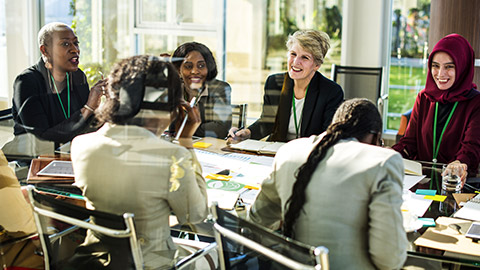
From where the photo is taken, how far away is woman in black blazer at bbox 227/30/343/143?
230cm

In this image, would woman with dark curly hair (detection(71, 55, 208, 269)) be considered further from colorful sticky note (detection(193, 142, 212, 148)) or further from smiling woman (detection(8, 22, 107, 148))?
smiling woman (detection(8, 22, 107, 148))

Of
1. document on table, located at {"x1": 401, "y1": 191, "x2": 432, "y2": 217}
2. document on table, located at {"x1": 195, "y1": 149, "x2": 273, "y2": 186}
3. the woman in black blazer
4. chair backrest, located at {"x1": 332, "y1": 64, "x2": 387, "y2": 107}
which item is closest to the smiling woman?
document on table, located at {"x1": 195, "y1": 149, "x2": 273, "y2": 186}

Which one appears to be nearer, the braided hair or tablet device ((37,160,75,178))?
the braided hair

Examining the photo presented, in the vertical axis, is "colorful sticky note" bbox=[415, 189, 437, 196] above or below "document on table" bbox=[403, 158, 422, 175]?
below

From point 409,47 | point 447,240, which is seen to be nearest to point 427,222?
point 447,240

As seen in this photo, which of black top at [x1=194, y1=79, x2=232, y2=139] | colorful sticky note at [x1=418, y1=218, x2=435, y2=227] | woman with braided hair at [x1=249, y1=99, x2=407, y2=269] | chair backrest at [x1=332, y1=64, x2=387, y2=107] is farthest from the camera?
chair backrest at [x1=332, y1=64, x2=387, y2=107]

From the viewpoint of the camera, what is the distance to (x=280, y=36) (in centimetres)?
295

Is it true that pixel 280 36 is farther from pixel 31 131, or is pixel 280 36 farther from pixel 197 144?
pixel 31 131

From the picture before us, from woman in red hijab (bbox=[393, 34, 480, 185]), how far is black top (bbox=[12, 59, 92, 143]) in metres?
1.53

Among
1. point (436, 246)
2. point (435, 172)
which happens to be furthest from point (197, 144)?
point (435, 172)

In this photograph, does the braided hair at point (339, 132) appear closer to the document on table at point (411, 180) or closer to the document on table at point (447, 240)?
the document on table at point (447, 240)

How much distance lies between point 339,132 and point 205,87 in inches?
25.7

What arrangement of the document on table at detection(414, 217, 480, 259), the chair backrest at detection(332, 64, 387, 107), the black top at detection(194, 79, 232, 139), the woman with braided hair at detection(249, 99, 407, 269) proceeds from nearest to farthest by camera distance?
the woman with braided hair at detection(249, 99, 407, 269)
the document on table at detection(414, 217, 480, 259)
the black top at detection(194, 79, 232, 139)
the chair backrest at detection(332, 64, 387, 107)

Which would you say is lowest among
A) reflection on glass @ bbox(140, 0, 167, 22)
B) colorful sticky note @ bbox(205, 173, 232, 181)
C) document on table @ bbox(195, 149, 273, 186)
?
colorful sticky note @ bbox(205, 173, 232, 181)
